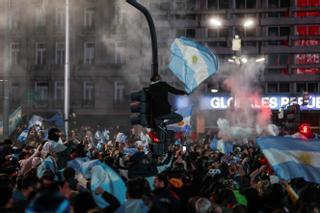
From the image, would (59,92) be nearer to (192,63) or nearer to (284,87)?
(284,87)

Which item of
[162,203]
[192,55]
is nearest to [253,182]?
[162,203]

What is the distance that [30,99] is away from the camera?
41844 millimetres

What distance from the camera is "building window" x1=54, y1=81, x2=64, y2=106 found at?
44.1 meters

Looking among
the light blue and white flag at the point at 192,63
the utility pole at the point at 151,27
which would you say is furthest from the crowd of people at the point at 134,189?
the light blue and white flag at the point at 192,63

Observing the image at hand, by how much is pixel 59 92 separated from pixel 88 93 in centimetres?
219

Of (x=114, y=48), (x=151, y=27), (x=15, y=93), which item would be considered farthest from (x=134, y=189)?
(x=15, y=93)

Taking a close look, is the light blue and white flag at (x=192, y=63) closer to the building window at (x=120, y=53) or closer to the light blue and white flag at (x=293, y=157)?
the light blue and white flag at (x=293, y=157)

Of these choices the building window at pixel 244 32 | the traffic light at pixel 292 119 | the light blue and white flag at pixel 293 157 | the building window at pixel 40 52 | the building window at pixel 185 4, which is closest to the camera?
the light blue and white flag at pixel 293 157

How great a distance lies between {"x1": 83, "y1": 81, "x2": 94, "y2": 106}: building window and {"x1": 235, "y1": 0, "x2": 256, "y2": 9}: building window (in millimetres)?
11943

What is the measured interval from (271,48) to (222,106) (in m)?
5.78

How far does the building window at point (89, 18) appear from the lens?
141 ft

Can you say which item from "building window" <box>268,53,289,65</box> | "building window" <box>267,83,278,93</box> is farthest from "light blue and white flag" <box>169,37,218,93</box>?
"building window" <box>267,83,278,93</box>

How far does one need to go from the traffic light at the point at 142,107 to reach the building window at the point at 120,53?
30.3 m

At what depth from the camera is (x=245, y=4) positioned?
44.1 metres
